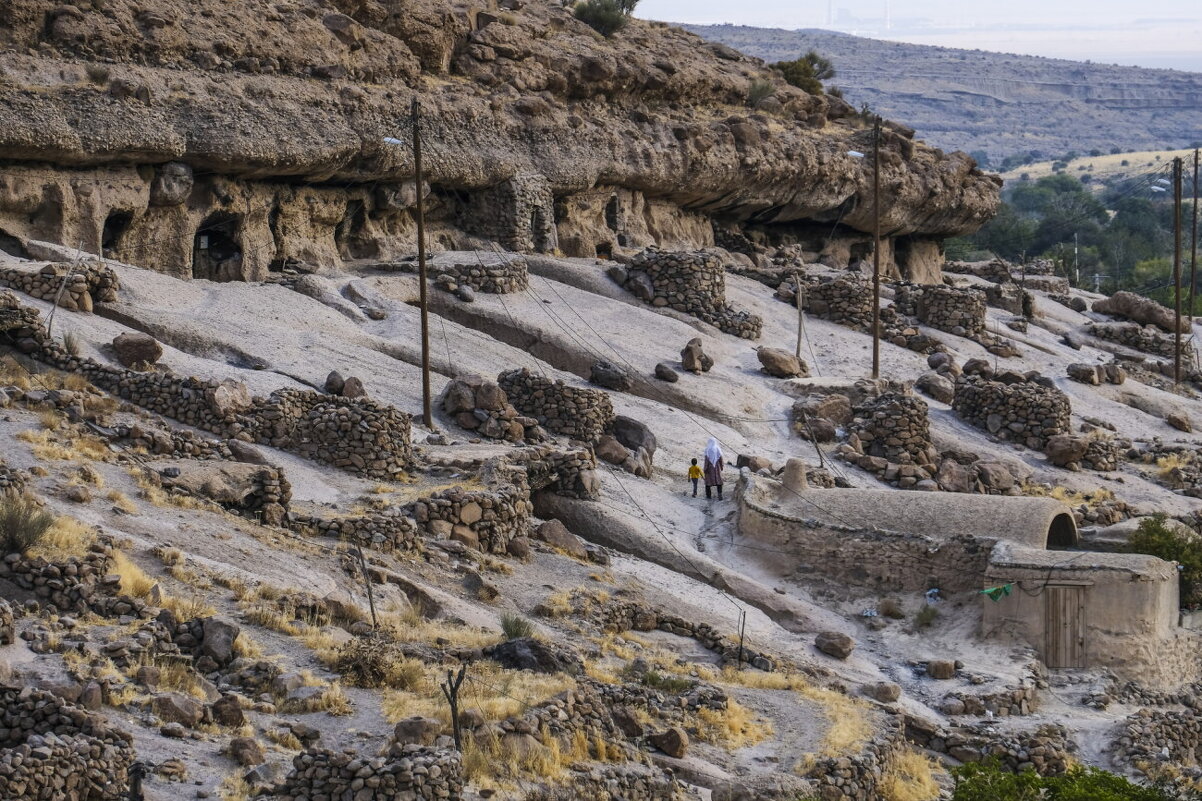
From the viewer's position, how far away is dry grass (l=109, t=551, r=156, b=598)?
15.9 metres

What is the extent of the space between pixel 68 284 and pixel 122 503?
7.83 metres

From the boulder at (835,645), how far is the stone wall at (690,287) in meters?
13.8

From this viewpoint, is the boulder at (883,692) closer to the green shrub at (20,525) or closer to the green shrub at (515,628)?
the green shrub at (515,628)

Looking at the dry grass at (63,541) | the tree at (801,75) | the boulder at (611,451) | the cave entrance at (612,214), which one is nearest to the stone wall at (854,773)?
the dry grass at (63,541)

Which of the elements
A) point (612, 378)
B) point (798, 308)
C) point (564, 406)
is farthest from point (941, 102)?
point (564, 406)

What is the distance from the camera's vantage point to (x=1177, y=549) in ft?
79.8

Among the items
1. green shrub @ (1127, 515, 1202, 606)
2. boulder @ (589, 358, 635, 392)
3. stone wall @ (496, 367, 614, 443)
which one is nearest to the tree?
boulder @ (589, 358, 635, 392)

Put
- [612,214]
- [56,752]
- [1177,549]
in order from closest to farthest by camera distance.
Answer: [56,752]
[1177,549]
[612,214]

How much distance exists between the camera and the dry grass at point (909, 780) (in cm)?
1636

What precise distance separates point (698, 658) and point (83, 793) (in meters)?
8.36

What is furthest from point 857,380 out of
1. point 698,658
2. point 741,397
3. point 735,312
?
point 698,658

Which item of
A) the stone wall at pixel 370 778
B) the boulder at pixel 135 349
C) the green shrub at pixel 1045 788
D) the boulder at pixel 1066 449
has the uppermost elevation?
the boulder at pixel 135 349

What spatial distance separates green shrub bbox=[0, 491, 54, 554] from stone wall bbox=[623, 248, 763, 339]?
1938cm

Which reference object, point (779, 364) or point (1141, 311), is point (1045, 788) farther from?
point (1141, 311)
